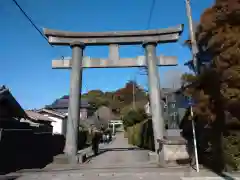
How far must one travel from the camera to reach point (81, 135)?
2791 cm

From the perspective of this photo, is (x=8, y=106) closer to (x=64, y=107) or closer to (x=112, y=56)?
(x=112, y=56)

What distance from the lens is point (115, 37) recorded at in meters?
14.4

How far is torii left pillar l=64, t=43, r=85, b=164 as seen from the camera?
13008 millimetres

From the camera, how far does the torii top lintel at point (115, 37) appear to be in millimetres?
13978

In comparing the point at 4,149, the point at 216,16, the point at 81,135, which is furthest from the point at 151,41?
the point at 81,135

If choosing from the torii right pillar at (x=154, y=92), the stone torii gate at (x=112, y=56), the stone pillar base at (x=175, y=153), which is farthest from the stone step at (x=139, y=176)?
the stone torii gate at (x=112, y=56)

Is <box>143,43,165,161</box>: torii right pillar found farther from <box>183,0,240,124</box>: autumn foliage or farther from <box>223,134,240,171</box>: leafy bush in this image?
<box>223,134,240,171</box>: leafy bush

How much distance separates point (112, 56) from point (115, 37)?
3.79 feet

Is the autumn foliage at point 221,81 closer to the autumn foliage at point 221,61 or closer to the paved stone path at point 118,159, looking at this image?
the autumn foliage at point 221,61

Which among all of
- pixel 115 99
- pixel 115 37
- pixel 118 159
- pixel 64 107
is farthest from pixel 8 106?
pixel 115 99

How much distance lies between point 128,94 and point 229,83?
70.6 meters

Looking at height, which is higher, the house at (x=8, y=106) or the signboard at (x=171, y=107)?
the signboard at (x=171, y=107)

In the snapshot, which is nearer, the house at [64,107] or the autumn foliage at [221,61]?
the autumn foliage at [221,61]

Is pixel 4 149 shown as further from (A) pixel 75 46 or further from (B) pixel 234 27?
(B) pixel 234 27
